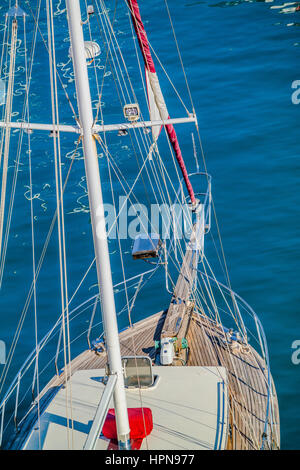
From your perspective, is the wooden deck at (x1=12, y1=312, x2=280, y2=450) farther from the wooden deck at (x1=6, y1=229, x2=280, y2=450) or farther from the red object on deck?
the red object on deck

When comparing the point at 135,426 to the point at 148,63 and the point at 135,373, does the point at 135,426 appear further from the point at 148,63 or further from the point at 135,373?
the point at 148,63

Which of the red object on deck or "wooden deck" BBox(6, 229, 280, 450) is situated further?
"wooden deck" BBox(6, 229, 280, 450)

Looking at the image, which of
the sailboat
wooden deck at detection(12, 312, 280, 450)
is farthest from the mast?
wooden deck at detection(12, 312, 280, 450)

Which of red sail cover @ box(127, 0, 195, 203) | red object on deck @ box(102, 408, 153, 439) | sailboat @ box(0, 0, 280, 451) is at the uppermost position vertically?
red sail cover @ box(127, 0, 195, 203)

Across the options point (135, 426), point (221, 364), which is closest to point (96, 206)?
point (135, 426)

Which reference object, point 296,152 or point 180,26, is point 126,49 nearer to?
point 180,26

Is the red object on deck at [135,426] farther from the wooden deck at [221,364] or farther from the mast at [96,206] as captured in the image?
the wooden deck at [221,364]

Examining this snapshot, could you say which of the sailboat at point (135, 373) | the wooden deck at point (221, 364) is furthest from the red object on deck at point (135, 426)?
the wooden deck at point (221, 364)

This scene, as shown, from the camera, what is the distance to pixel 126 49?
79.7 ft

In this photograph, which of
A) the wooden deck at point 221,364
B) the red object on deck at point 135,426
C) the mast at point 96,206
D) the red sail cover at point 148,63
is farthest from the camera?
the red sail cover at point 148,63

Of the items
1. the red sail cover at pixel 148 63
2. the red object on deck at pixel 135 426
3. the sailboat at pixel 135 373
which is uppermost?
the red sail cover at pixel 148 63

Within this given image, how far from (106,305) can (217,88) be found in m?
15.9

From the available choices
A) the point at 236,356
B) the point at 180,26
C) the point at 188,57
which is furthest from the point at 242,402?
the point at 180,26
